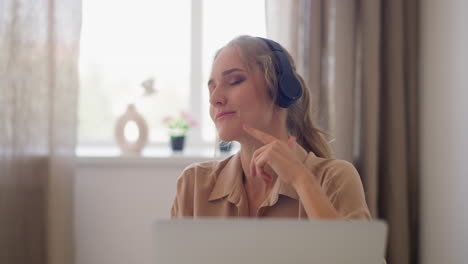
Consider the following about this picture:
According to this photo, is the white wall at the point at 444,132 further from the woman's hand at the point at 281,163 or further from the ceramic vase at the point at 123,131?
the ceramic vase at the point at 123,131

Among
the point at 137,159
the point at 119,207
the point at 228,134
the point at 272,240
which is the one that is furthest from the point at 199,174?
the point at 119,207

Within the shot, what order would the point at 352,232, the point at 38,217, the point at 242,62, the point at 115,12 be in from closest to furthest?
the point at 352,232 → the point at 242,62 → the point at 38,217 → the point at 115,12

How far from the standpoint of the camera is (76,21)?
2.27 metres

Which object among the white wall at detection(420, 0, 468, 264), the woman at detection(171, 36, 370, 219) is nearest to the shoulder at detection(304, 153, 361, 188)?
the woman at detection(171, 36, 370, 219)

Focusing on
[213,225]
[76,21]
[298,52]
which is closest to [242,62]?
[213,225]

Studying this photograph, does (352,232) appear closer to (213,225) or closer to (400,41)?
(213,225)

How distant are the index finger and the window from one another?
157cm

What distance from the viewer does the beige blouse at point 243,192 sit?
110 centimetres

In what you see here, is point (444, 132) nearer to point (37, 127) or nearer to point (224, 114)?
point (224, 114)

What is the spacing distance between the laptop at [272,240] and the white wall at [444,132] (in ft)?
4.86

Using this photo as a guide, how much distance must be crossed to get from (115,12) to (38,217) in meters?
1.18

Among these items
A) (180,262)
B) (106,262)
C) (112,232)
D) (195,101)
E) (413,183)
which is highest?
(195,101)

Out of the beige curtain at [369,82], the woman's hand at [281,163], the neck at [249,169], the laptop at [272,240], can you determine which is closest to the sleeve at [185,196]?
the neck at [249,169]

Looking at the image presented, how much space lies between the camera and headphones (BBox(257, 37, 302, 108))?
1.14m
